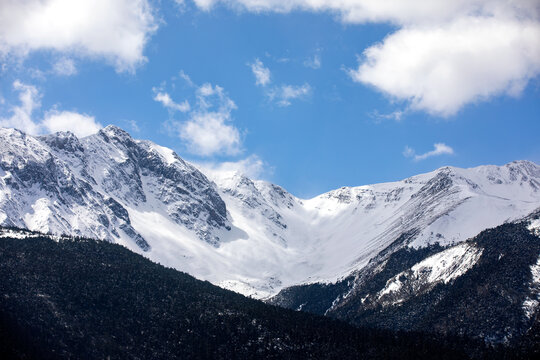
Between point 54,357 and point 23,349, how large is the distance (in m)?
10.9

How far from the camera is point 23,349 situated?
637 feet

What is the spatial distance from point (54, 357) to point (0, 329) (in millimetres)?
20848

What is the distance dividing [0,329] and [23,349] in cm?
1240

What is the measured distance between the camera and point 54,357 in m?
200

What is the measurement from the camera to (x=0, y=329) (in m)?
199
